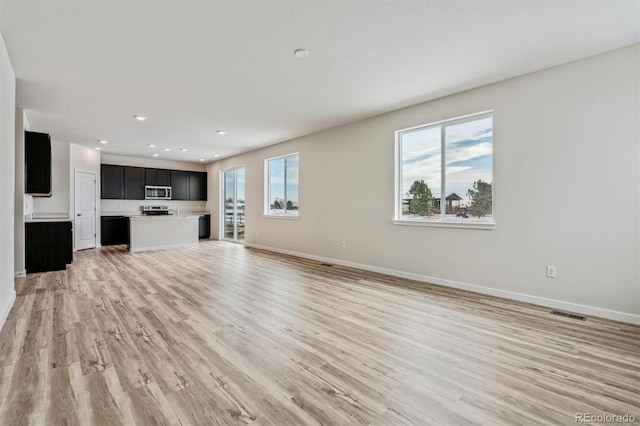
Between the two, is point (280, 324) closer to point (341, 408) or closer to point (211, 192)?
point (341, 408)

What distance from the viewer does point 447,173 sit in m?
4.28

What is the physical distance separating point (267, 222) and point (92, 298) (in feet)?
14.2

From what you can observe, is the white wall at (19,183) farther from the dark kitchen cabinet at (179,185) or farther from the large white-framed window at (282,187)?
the dark kitchen cabinet at (179,185)

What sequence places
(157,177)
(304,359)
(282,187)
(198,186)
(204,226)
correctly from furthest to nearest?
(198,186)
(204,226)
(157,177)
(282,187)
(304,359)

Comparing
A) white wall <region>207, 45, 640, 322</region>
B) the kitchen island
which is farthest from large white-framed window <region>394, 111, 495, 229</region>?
the kitchen island

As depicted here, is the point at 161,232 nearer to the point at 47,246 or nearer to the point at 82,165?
the point at 82,165

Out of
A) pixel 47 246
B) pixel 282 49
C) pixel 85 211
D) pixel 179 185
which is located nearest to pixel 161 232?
pixel 85 211

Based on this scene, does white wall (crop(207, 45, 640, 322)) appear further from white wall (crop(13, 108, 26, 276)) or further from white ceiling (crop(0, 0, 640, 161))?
white wall (crop(13, 108, 26, 276))

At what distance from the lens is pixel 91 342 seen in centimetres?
247

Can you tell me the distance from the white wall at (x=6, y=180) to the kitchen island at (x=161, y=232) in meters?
4.06

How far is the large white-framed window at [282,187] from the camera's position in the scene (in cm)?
697

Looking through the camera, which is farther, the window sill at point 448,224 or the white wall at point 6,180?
the window sill at point 448,224

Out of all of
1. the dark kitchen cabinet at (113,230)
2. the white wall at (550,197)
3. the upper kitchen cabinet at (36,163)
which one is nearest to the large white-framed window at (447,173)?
the white wall at (550,197)

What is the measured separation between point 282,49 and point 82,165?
724 cm
